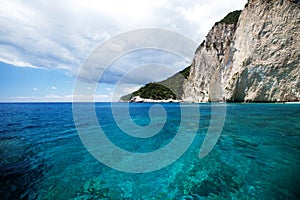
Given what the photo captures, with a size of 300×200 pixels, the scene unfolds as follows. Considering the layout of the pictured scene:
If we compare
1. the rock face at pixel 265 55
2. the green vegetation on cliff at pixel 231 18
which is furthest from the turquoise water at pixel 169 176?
the green vegetation on cliff at pixel 231 18

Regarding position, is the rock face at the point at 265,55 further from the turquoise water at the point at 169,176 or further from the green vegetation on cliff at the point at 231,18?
the turquoise water at the point at 169,176

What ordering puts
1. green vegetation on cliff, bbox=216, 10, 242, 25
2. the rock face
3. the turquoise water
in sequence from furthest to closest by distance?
1. green vegetation on cliff, bbox=216, 10, 242, 25
2. the rock face
3. the turquoise water

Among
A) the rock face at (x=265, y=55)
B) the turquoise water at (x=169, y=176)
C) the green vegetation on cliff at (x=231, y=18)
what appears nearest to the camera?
the turquoise water at (x=169, y=176)

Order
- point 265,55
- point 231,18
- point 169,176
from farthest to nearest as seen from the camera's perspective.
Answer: point 231,18 → point 265,55 → point 169,176

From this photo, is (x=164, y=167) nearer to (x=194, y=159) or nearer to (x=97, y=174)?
(x=194, y=159)

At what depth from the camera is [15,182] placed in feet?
19.3

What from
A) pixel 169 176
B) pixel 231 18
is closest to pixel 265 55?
pixel 231 18

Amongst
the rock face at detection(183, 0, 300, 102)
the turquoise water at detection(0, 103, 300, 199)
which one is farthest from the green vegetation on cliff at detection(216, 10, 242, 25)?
the turquoise water at detection(0, 103, 300, 199)

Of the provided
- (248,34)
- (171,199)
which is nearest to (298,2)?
(248,34)

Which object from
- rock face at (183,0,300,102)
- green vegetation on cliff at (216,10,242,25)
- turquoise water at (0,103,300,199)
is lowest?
turquoise water at (0,103,300,199)

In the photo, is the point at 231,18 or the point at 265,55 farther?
the point at 231,18

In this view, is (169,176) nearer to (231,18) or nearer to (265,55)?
(265,55)

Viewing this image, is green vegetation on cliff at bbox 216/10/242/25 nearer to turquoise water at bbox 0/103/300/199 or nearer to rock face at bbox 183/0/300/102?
rock face at bbox 183/0/300/102

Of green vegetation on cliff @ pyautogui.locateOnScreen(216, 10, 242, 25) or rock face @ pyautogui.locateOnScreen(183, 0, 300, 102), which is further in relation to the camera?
green vegetation on cliff @ pyautogui.locateOnScreen(216, 10, 242, 25)
